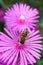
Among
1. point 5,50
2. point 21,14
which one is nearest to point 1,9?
point 21,14

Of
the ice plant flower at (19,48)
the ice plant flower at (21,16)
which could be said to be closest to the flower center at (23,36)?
the ice plant flower at (19,48)

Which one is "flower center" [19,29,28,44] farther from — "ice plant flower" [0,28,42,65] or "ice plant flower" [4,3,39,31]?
"ice plant flower" [4,3,39,31]

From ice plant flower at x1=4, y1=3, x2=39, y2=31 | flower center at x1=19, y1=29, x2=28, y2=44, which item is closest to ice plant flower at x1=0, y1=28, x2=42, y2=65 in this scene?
flower center at x1=19, y1=29, x2=28, y2=44

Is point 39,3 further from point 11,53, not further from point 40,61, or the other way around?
point 11,53

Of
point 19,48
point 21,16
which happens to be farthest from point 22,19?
point 19,48

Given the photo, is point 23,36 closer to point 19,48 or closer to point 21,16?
point 19,48
